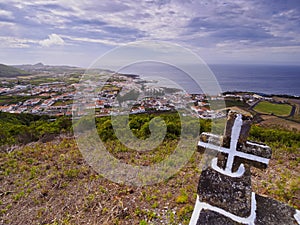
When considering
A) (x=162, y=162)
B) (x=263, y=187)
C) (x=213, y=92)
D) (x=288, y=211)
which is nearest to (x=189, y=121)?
(x=162, y=162)

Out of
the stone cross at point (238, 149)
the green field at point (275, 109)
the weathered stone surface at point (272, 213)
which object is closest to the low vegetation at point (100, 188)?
the weathered stone surface at point (272, 213)

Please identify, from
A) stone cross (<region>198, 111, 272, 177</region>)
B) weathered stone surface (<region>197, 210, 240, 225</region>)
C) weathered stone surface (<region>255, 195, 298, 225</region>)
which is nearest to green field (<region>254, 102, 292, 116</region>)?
weathered stone surface (<region>255, 195, 298, 225</region>)

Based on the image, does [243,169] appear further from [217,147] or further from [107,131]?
[107,131]

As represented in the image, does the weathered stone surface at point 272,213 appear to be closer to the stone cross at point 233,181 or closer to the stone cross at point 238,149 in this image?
the stone cross at point 233,181

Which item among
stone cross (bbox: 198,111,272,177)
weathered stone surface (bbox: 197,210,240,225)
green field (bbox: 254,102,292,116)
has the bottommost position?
green field (bbox: 254,102,292,116)

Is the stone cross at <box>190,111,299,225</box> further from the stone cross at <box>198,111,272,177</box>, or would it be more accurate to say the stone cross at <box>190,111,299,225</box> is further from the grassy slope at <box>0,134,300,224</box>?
the grassy slope at <box>0,134,300,224</box>

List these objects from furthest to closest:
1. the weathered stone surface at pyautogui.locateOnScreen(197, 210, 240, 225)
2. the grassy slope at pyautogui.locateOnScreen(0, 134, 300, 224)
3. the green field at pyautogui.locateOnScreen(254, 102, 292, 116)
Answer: the green field at pyautogui.locateOnScreen(254, 102, 292, 116) < the grassy slope at pyautogui.locateOnScreen(0, 134, 300, 224) < the weathered stone surface at pyautogui.locateOnScreen(197, 210, 240, 225)
